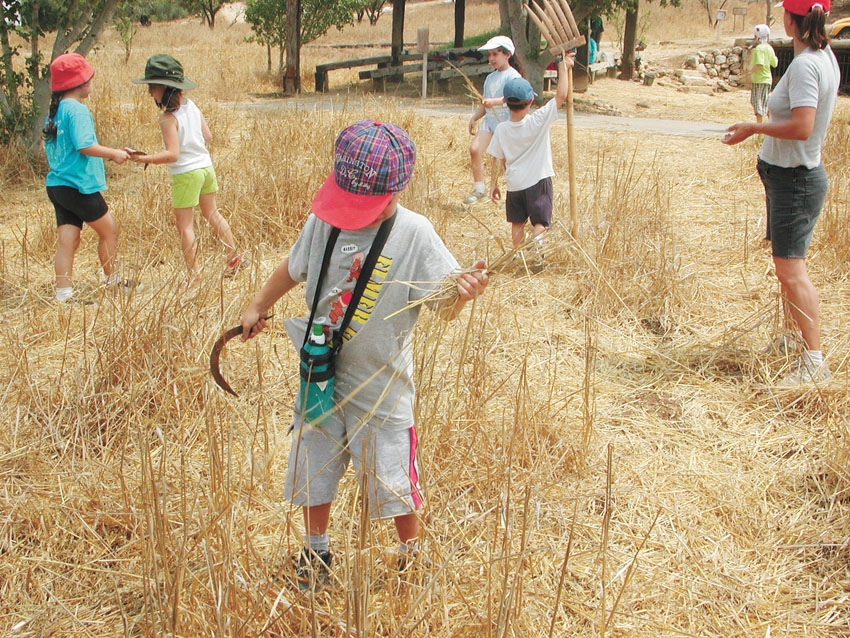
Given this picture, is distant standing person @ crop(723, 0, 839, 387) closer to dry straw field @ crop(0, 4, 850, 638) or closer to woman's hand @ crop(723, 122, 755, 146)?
woman's hand @ crop(723, 122, 755, 146)

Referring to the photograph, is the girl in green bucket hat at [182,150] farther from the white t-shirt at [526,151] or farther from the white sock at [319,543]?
the white sock at [319,543]

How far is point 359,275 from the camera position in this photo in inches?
75.5

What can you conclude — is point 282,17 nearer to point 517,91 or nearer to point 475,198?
point 475,198

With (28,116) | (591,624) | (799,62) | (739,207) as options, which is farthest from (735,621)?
(28,116)

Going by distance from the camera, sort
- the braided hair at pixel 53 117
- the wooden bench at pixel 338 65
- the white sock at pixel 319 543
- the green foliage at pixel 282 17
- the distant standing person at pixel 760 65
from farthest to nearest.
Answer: the green foliage at pixel 282 17, the wooden bench at pixel 338 65, the distant standing person at pixel 760 65, the braided hair at pixel 53 117, the white sock at pixel 319 543

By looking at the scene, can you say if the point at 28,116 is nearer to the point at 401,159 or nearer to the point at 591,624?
the point at 401,159

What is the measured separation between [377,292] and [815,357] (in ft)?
7.78

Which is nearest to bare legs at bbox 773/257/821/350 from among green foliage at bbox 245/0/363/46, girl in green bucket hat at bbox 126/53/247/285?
girl in green bucket hat at bbox 126/53/247/285

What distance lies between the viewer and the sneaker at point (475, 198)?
646 cm

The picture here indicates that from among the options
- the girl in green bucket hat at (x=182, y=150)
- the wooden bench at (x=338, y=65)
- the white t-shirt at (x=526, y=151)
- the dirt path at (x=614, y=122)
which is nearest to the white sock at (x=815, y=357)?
the white t-shirt at (x=526, y=151)

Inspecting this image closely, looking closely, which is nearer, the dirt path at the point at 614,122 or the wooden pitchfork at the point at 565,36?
the wooden pitchfork at the point at 565,36

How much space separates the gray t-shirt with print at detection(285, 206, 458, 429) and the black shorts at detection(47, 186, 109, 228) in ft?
9.21

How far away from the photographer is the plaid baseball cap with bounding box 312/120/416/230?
1.83 m

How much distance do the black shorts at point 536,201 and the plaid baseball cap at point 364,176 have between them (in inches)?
119
